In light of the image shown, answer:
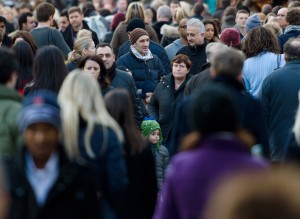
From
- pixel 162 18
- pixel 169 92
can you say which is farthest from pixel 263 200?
→ pixel 162 18

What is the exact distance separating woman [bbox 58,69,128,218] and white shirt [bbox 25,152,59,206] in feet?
2.29

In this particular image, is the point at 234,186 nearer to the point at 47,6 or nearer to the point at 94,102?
the point at 94,102

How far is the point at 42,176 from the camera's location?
19.5ft

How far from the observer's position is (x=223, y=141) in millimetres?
5434

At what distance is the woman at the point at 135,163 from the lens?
7500 millimetres

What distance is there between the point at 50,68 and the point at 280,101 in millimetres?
2396

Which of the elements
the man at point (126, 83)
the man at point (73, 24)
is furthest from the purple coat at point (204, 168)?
the man at point (73, 24)

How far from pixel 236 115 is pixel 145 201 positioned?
219 centimetres

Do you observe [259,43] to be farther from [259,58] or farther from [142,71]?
[142,71]

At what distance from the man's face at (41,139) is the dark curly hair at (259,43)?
6.29 metres

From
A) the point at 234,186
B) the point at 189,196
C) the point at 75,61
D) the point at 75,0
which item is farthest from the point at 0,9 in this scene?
the point at 234,186

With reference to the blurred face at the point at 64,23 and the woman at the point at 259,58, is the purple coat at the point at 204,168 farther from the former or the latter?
the blurred face at the point at 64,23

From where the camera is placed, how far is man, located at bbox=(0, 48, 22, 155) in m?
7.11

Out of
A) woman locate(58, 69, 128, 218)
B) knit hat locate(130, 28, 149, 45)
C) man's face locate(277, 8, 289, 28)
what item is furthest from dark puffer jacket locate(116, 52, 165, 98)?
woman locate(58, 69, 128, 218)
